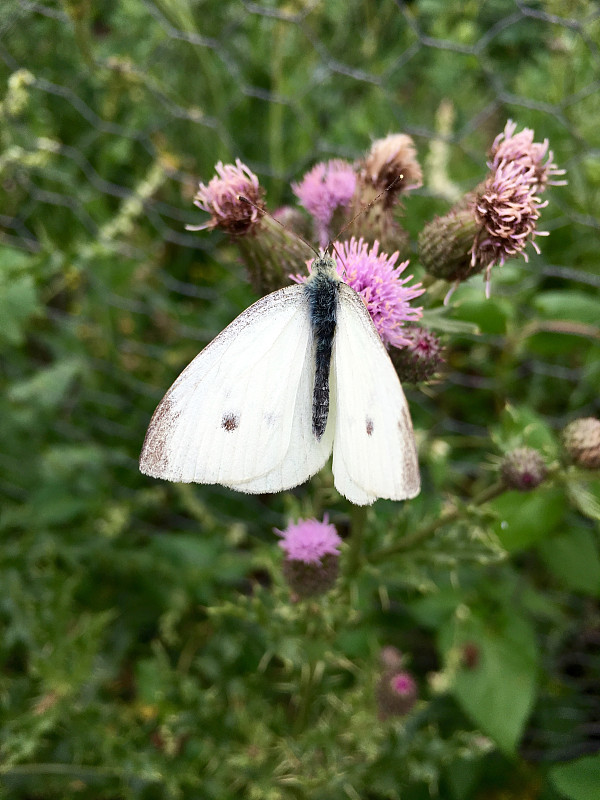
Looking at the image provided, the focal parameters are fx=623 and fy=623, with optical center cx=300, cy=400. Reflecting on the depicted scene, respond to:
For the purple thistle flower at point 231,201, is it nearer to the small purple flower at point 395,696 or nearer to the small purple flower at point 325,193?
the small purple flower at point 325,193

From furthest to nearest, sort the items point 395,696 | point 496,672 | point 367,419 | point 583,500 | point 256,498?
point 256,498
point 496,672
point 395,696
point 583,500
point 367,419

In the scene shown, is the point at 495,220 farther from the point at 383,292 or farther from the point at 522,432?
the point at 522,432

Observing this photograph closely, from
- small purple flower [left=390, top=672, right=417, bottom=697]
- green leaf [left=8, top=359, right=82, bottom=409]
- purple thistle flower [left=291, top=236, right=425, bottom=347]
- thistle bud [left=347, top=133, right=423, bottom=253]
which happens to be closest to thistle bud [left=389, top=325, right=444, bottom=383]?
purple thistle flower [left=291, top=236, right=425, bottom=347]

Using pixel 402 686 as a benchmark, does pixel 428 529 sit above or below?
above

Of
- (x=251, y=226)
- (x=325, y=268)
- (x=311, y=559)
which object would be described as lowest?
(x=311, y=559)

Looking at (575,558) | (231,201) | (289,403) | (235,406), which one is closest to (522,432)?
(575,558)

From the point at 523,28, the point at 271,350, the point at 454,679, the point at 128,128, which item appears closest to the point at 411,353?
the point at 271,350

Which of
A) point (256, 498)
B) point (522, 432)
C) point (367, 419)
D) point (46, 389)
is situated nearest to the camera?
point (367, 419)
